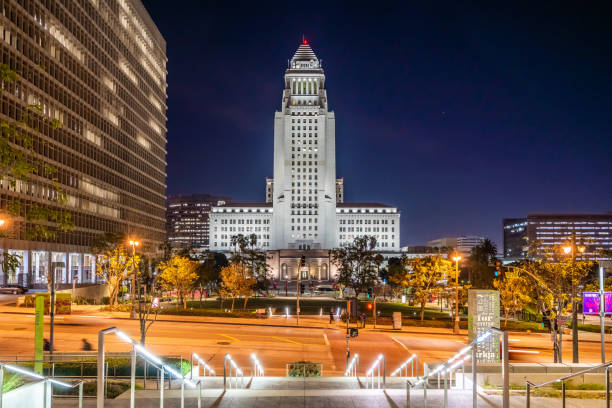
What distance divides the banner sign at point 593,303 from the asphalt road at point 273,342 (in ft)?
33.1

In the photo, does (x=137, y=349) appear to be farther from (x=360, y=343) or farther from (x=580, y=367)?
(x=360, y=343)

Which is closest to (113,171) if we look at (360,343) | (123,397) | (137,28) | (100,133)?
(100,133)

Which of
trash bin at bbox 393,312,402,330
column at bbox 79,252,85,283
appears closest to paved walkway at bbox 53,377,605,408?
trash bin at bbox 393,312,402,330

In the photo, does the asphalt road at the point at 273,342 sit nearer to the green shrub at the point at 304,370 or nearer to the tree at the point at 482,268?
the green shrub at the point at 304,370

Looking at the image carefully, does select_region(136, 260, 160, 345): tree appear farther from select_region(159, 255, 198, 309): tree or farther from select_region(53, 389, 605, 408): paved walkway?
select_region(53, 389, 605, 408): paved walkway

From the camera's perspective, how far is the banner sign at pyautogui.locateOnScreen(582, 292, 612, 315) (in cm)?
2670

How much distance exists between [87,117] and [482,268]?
70819mm

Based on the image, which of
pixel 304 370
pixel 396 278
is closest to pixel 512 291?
pixel 396 278

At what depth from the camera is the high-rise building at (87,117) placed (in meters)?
74.8

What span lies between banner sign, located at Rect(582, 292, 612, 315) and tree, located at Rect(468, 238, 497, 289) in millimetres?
39308

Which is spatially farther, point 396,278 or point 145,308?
point 396,278

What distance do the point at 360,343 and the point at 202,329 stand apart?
13.5m

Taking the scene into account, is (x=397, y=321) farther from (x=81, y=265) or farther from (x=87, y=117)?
(x=87, y=117)

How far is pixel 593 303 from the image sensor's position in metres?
26.9
